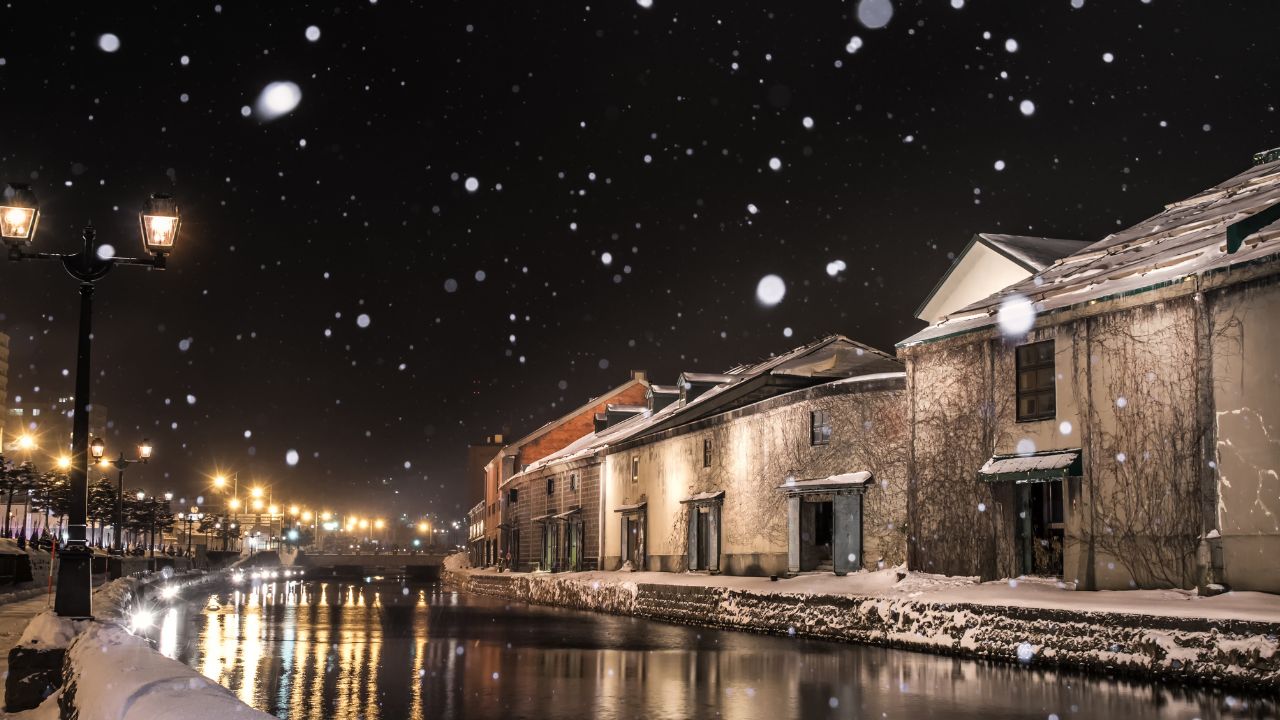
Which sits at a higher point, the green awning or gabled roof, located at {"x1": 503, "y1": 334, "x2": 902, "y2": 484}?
gabled roof, located at {"x1": 503, "y1": 334, "x2": 902, "y2": 484}

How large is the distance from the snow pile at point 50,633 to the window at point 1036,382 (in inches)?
677

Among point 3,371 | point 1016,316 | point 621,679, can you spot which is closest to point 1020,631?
point 621,679

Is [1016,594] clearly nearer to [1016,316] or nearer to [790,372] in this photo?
[1016,316]

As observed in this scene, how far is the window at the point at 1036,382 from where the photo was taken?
73.3 ft

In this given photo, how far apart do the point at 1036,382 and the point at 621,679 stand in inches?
461

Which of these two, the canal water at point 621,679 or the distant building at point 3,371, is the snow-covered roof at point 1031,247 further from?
the distant building at point 3,371

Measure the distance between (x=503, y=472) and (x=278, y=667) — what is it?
187 ft

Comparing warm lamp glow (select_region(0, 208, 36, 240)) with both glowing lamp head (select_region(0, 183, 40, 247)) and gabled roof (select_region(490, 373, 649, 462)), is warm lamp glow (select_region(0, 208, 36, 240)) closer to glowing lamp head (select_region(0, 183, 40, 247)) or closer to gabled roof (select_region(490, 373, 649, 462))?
glowing lamp head (select_region(0, 183, 40, 247))

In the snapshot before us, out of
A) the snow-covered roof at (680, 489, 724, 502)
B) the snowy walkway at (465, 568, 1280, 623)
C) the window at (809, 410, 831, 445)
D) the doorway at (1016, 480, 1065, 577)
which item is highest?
the window at (809, 410, 831, 445)

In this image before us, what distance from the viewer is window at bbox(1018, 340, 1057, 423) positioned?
880 inches

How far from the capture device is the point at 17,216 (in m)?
14.6

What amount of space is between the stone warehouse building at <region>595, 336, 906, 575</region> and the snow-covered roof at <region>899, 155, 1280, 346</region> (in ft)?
14.6

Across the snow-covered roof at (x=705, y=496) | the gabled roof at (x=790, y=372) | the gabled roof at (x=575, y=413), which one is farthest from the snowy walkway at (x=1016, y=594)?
the gabled roof at (x=575, y=413)

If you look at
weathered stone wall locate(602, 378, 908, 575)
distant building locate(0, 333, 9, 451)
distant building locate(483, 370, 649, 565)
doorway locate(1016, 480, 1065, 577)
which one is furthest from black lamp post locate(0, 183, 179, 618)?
distant building locate(0, 333, 9, 451)
